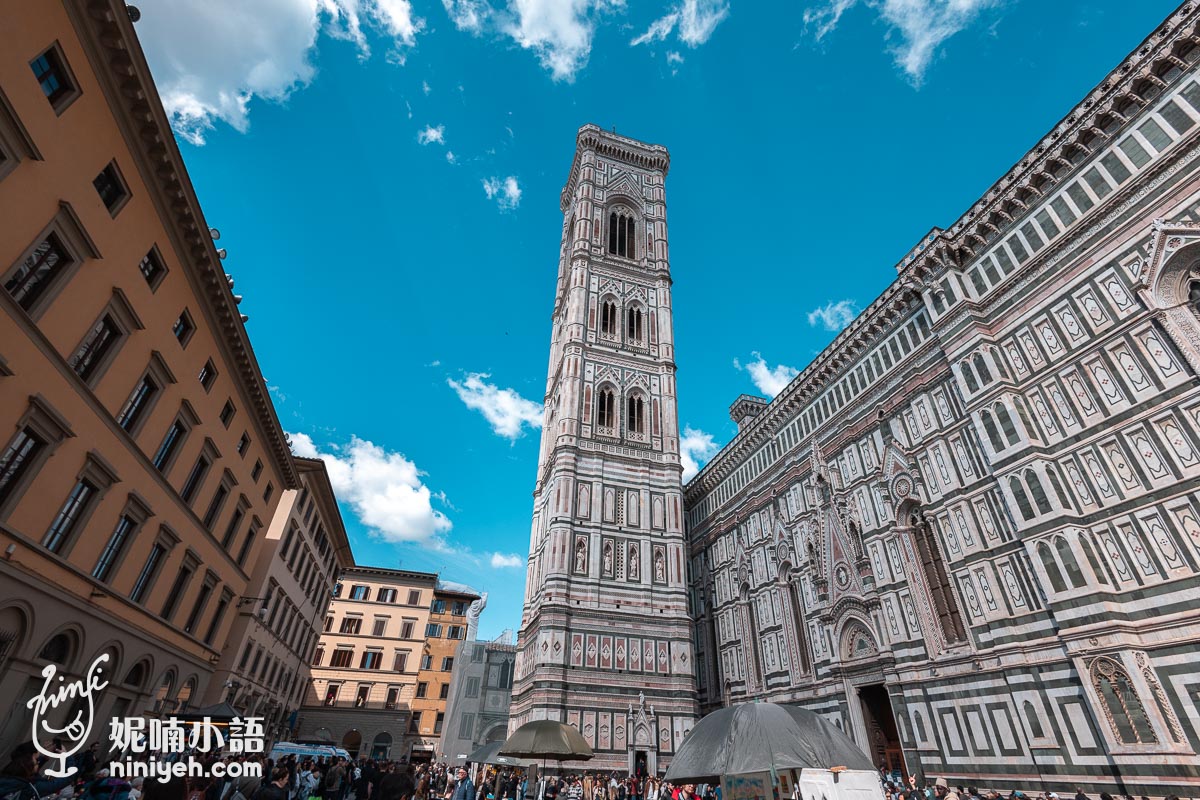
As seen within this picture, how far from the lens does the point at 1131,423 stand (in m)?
16.4

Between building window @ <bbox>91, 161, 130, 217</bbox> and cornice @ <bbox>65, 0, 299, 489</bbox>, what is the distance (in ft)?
3.02

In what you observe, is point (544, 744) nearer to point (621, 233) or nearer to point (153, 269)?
point (153, 269)

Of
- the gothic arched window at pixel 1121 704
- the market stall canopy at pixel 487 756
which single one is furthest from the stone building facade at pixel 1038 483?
the market stall canopy at pixel 487 756

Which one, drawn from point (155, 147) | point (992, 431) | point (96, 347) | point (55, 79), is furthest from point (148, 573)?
point (992, 431)

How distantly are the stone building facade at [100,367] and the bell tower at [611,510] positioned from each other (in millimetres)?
17803

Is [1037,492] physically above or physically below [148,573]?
above

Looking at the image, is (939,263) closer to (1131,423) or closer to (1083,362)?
(1083,362)

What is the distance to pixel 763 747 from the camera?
698 cm

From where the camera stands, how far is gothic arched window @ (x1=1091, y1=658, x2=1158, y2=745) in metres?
14.3

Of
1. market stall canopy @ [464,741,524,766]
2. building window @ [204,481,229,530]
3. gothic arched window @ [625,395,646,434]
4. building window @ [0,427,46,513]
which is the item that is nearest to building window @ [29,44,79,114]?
building window @ [0,427,46,513]

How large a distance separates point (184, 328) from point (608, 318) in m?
30.5

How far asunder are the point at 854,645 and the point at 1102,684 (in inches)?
393

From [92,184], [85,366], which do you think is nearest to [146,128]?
[92,184]

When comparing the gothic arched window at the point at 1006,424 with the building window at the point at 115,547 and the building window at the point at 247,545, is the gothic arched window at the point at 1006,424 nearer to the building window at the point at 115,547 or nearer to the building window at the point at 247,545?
the building window at the point at 115,547
